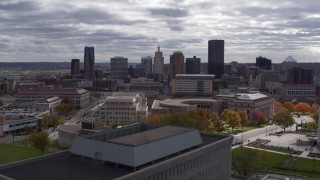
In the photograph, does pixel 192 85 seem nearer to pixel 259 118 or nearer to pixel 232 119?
pixel 259 118

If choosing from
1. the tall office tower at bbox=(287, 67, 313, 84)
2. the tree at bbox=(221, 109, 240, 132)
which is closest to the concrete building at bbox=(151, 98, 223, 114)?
the tree at bbox=(221, 109, 240, 132)

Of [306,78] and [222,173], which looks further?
[306,78]

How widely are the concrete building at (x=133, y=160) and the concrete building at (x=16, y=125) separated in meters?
49.5

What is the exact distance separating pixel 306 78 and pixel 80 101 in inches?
4447

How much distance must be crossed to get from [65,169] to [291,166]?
35.5 metres

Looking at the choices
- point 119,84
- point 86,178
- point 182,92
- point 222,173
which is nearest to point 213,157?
point 222,173

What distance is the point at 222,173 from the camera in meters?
41.5

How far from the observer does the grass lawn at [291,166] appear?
53141 millimetres

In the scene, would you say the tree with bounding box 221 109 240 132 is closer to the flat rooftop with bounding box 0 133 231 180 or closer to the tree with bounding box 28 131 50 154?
the tree with bounding box 28 131 50 154

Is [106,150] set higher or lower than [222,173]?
higher

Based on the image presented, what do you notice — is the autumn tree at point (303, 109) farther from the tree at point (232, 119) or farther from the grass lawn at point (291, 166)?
the grass lawn at point (291, 166)

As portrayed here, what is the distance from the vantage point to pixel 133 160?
30922mm

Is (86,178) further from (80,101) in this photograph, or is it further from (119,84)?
(119,84)

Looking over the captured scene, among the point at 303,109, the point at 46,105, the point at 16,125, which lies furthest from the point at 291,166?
the point at 46,105
